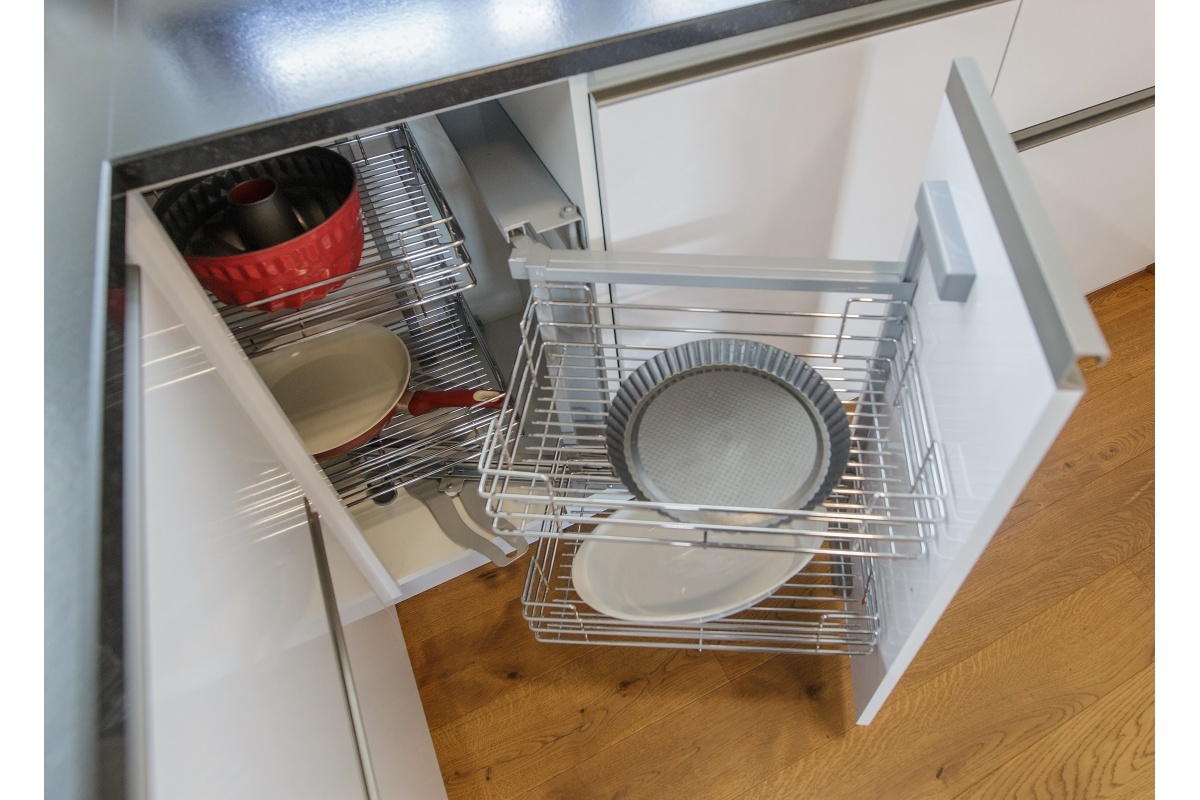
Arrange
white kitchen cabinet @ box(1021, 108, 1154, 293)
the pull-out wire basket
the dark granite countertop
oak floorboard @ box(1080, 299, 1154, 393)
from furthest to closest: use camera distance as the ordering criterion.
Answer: oak floorboard @ box(1080, 299, 1154, 393) → white kitchen cabinet @ box(1021, 108, 1154, 293) → the pull-out wire basket → the dark granite countertop

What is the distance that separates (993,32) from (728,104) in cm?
34

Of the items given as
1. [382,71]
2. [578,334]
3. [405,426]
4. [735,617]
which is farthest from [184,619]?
[735,617]

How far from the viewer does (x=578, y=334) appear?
92cm

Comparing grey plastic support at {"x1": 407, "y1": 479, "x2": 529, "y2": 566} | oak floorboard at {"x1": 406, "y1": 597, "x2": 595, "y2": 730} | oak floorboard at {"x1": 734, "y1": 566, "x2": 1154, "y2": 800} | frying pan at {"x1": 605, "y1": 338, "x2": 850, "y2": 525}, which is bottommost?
oak floorboard at {"x1": 734, "y1": 566, "x2": 1154, "y2": 800}

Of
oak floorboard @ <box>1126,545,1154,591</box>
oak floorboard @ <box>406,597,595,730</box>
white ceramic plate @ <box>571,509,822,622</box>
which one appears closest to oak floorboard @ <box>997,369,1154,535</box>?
oak floorboard @ <box>1126,545,1154,591</box>

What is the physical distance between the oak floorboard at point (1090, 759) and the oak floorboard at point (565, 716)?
39 centimetres

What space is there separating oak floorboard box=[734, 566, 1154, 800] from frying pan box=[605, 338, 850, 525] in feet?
1.45

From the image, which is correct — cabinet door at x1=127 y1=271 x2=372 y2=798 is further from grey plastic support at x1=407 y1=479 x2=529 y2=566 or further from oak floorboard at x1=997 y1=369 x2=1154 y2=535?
oak floorboard at x1=997 y1=369 x2=1154 y2=535

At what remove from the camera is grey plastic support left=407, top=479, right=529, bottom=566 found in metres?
1.14

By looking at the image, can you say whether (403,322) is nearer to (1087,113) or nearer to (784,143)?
(784,143)

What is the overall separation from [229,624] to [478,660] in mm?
717

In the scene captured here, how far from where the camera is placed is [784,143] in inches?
33.9

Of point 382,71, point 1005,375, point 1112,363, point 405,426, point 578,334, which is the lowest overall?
point 1112,363
